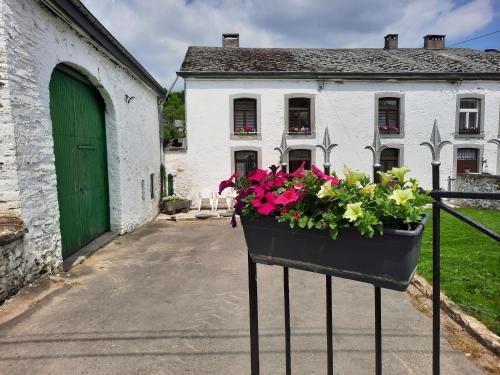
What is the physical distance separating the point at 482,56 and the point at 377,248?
1961cm

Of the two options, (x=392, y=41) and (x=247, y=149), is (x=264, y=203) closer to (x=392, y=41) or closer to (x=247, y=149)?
(x=247, y=149)

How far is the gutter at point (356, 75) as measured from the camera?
13.9 metres

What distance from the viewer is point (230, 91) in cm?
1416

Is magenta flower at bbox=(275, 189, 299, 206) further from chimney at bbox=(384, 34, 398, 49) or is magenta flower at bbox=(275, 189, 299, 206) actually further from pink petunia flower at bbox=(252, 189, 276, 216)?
chimney at bbox=(384, 34, 398, 49)

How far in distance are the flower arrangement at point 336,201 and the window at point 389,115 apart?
14393mm

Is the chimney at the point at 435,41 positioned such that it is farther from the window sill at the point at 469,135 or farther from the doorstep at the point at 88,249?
the doorstep at the point at 88,249

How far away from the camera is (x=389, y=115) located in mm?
15086

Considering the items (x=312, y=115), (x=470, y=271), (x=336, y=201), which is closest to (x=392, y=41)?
(x=312, y=115)

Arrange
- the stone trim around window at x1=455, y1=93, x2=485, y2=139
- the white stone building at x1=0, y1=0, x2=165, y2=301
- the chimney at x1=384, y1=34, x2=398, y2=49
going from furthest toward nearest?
the chimney at x1=384, y1=34, x2=398, y2=49 < the stone trim around window at x1=455, y1=93, x2=485, y2=139 < the white stone building at x1=0, y1=0, x2=165, y2=301

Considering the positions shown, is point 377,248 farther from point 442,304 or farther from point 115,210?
point 115,210

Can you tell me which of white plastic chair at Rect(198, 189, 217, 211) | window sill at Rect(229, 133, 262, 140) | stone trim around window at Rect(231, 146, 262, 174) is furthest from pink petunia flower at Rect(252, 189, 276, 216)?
window sill at Rect(229, 133, 262, 140)

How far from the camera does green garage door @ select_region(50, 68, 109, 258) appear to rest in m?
5.98

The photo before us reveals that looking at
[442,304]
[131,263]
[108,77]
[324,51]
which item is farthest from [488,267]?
[324,51]

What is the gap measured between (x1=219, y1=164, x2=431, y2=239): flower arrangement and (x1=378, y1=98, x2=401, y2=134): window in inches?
567
